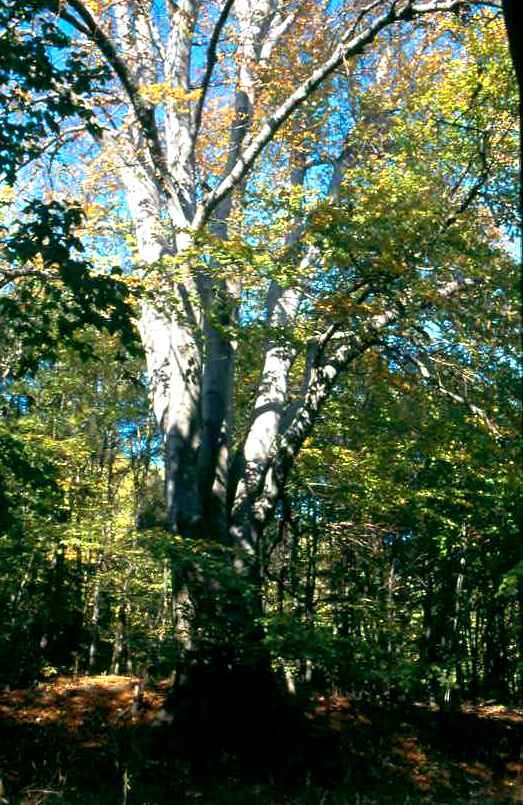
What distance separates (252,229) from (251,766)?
315 inches

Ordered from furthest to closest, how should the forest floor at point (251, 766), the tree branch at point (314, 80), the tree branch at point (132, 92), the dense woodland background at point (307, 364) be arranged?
the tree branch at point (314, 80), the tree branch at point (132, 92), the forest floor at point (251, 766), the dense woodland background at point (307, 364)

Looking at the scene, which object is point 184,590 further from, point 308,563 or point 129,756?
point 308,563

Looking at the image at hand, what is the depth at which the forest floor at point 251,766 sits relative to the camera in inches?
365

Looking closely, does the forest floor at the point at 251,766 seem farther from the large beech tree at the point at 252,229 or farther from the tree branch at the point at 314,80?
the tree branch at the point at 314,80

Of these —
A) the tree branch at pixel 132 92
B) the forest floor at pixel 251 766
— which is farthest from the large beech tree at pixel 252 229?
the forest floor at pixel 251 766

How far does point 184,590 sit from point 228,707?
71.5 inches

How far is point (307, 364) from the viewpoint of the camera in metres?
13.3

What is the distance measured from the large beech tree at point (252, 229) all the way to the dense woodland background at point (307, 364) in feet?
0.26

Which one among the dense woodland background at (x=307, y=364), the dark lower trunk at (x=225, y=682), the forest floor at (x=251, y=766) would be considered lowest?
the forest floor at (x=251, y=766)

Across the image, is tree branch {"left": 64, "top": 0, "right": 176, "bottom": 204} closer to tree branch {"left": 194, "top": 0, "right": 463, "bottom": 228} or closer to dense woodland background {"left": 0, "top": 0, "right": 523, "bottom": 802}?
dense woodland background {"left": 0, "top": 0, "right": 523, "bottom": 802}

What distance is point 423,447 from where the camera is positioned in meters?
12.7

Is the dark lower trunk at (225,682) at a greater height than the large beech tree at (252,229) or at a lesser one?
lesser

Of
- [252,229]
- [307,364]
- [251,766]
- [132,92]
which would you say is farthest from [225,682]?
[252,229]

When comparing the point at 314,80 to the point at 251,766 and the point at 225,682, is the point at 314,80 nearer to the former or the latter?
the point at 225,682
